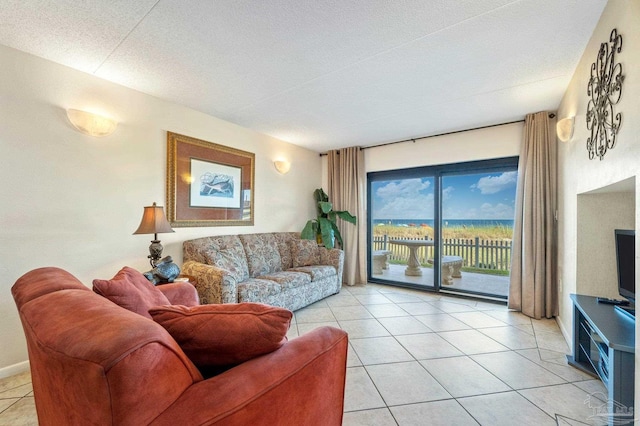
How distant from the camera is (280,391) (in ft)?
2.88

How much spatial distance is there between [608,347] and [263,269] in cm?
317

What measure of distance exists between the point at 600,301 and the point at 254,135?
4.07m

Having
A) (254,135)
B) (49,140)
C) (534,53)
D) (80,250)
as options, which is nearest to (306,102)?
(254,135)

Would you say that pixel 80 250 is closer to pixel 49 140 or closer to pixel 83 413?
pixel 49 140

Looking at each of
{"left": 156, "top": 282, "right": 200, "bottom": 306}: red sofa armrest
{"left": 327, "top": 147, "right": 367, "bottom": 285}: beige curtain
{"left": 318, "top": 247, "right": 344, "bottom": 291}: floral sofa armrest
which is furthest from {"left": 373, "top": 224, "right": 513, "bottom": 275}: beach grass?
{"left": 156, "top": 282, "right": 200, "bottom": 306}: red sofa armrest

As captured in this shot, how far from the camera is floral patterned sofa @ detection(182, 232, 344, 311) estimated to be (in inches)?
106

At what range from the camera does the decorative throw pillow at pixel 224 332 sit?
926mm

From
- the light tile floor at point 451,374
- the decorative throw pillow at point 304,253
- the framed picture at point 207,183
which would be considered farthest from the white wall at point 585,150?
the framed picture at point 207,183

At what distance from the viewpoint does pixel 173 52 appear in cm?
211

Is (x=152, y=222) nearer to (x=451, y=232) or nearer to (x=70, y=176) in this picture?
(x=70, y=176)

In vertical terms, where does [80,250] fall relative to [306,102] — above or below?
below

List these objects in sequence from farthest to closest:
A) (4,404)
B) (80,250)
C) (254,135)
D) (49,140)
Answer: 1. (254,135)
2. (80,250)
3. (49,140)
4. (4,404)

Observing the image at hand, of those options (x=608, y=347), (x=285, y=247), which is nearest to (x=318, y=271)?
(x=285, y=247)

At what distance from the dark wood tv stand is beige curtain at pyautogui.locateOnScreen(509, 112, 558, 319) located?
1141 millimetres
